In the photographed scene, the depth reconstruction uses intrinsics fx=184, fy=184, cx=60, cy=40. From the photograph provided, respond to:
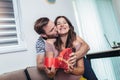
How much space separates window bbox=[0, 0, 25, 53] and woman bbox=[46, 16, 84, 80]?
0.62m

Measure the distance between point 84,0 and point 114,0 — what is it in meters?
0.72

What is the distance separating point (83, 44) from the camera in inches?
62.4

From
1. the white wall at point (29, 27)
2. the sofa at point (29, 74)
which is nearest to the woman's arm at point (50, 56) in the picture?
the sofa at point (29, 74)

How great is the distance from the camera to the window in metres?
2.01

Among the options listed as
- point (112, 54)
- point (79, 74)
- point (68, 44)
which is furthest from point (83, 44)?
point (112, 54)

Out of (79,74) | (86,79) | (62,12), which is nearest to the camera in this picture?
(79,74)

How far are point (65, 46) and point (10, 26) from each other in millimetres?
853

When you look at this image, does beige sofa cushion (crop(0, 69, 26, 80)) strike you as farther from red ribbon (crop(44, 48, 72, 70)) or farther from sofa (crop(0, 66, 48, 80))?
red ribbon (crop(44, 48, 72, 70))

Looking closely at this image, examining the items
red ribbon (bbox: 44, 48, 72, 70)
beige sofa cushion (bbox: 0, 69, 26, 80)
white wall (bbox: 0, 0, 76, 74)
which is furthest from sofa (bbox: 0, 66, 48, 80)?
red ribbon (bbox: 44, 48, 72, 70)

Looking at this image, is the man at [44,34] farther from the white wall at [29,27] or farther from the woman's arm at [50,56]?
the white wall at [29,27]

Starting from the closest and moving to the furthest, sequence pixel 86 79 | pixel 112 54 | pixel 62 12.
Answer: pixel 86 79, pixel 112 54, pixel 62 12

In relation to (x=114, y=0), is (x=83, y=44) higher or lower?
lower

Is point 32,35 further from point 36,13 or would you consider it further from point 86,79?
point 86,79

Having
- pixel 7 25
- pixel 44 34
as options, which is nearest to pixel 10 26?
pixel 7 25
